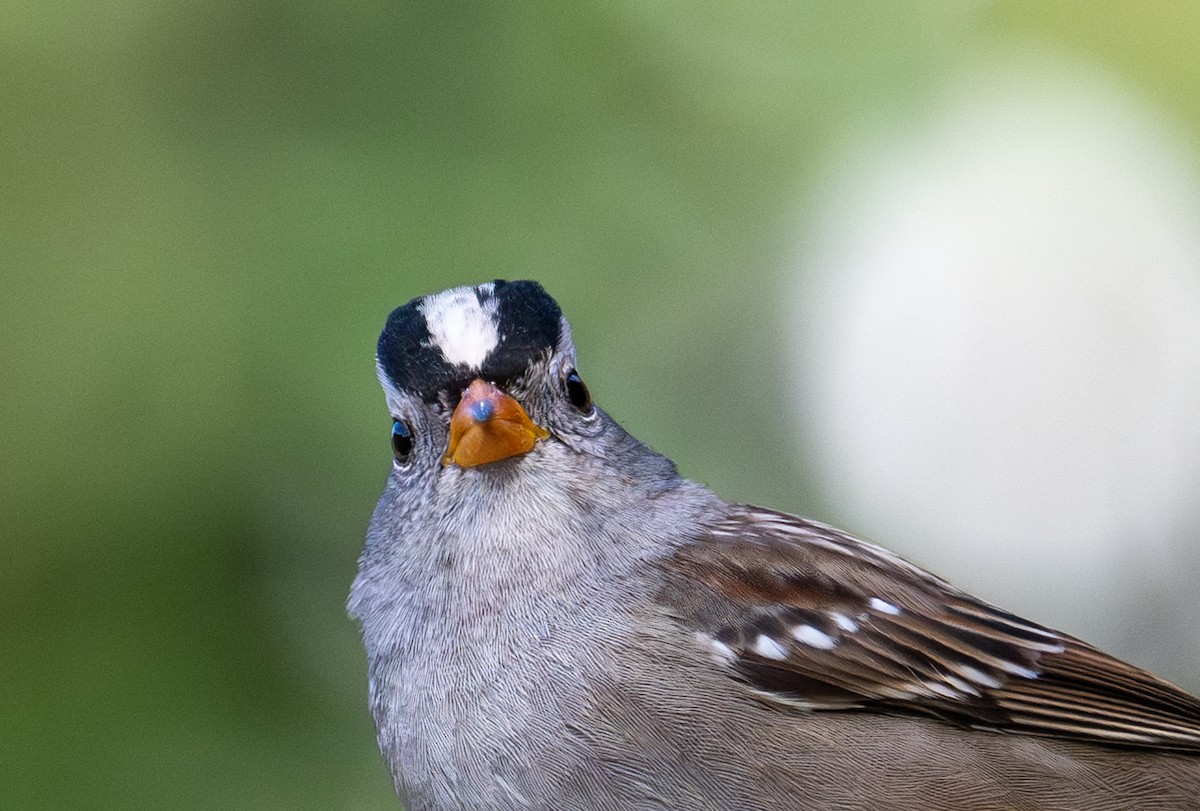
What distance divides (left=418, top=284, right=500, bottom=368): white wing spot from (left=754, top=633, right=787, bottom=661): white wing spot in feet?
2.87

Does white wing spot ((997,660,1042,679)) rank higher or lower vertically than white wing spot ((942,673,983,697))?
higher

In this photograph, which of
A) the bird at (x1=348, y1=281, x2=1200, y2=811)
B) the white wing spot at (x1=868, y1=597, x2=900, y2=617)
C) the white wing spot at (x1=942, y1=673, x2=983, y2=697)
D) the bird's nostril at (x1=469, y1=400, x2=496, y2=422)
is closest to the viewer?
the bird at (x1=348, y1=281, x2=1200, y2=811)

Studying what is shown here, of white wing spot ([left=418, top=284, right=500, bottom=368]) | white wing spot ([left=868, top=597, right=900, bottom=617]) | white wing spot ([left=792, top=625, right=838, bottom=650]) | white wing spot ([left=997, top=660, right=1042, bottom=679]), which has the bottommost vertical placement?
white wing spot ([left=792, top=625, right=838, bottom=650])

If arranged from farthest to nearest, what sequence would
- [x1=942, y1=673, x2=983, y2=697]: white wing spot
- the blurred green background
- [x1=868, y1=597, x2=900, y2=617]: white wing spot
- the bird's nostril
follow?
the blurred green background, [x1=868, y1=597, x2=900, y2=617]: white wing spot, [x1=942, y1=673, x2=983, y2=697]: white wing spot, the bird's nostril

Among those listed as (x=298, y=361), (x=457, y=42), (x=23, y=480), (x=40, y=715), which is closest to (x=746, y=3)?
(x=457, y=42)

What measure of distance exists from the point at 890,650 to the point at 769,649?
0.32 meters

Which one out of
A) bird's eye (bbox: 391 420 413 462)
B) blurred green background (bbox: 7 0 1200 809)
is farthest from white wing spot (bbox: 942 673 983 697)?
blurred green background (bbox: 7 0 1200 809)

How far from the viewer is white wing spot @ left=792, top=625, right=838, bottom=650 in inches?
113

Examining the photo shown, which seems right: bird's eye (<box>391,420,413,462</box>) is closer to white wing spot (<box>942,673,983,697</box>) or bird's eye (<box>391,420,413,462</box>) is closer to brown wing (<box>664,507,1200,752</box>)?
brown wing (<box>664,507,1200,752</box>)

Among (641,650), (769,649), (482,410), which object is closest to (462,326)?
(482,410)

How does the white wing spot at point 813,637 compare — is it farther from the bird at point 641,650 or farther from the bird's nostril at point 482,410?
the bird's nostril at point 482,410

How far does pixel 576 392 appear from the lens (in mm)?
3074

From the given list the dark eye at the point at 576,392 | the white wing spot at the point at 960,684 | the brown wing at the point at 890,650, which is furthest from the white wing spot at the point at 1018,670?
the dark eye at the point at 576,392

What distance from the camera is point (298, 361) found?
184 inches
